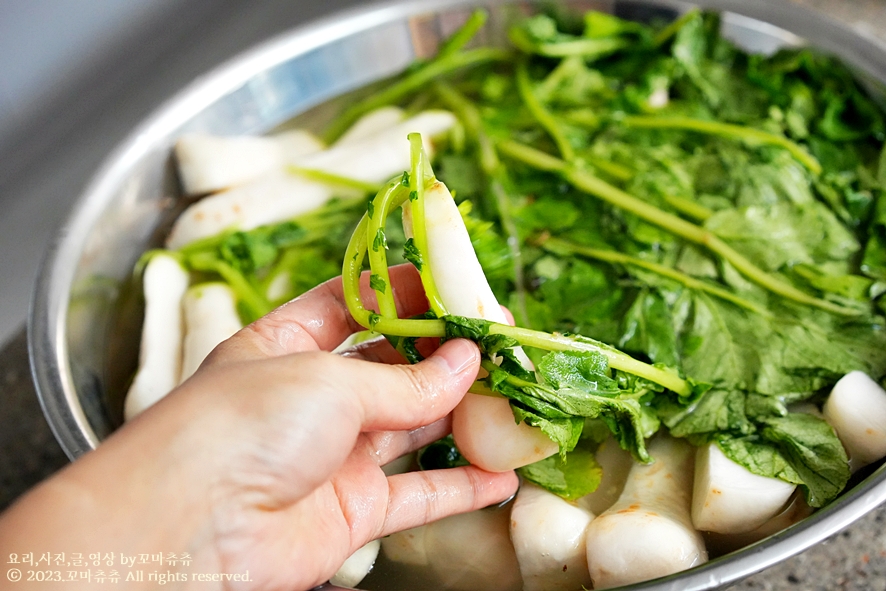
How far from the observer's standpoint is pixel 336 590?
0.77 meters

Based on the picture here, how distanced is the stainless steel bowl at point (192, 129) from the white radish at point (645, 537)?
12cm

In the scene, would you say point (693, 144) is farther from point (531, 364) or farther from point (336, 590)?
point (336, 590)

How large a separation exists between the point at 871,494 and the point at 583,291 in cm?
49

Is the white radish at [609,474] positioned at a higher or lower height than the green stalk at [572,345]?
lower

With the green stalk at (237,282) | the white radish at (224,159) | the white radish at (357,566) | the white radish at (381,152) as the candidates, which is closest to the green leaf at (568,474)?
the white radish at (357,566)

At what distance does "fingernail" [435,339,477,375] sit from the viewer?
720mm

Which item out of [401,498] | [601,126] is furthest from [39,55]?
[401,498]

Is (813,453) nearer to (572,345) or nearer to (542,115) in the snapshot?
(572,345)

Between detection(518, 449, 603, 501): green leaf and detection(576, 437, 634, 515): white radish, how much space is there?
0.01 meters

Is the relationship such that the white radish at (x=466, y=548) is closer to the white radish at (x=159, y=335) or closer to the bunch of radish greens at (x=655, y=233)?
the bunch of radish greens at (x=655, y=233)

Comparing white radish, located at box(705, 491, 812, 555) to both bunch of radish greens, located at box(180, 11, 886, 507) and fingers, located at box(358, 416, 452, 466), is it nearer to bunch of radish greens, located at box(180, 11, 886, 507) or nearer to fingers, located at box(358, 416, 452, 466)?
bunch of radish greens, located at box(180, 11, 886, 507)

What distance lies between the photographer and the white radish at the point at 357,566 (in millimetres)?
872

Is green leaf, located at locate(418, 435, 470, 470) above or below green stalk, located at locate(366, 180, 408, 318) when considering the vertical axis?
below

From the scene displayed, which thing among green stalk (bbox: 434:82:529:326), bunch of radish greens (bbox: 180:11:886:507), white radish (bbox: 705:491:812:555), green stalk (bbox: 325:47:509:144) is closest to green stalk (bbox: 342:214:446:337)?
bunch of radish greens (bbox: 180:11:886:507)
